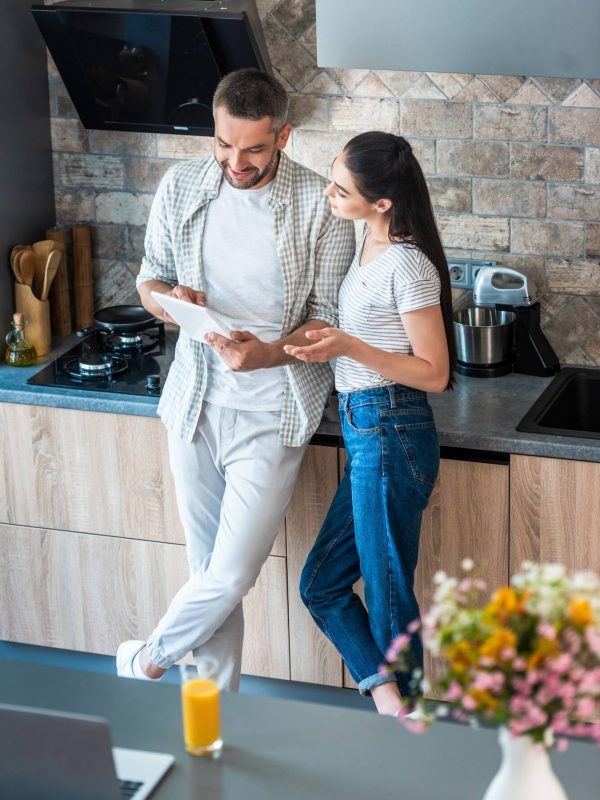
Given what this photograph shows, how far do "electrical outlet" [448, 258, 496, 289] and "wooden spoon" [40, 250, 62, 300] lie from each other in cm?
114

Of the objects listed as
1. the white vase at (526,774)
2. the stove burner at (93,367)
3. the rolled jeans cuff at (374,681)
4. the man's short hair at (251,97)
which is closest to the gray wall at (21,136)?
the stove burner at (93,367)

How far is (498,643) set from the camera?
129 cm

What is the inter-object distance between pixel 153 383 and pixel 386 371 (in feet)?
2.81

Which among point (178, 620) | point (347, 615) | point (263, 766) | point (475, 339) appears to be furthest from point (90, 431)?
point (263, 766)

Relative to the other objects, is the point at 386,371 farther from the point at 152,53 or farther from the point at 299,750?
the point at 152,53

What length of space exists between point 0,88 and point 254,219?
104cm

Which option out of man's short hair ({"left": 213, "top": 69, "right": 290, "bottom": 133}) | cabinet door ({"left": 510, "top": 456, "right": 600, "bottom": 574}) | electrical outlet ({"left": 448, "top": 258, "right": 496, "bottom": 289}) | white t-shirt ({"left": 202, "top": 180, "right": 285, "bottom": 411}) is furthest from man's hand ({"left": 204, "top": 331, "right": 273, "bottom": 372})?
electrical outlet ({"left": 448, "top": 258, "right": 496, "bottom": 289})

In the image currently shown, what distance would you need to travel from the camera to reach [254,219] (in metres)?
2.85

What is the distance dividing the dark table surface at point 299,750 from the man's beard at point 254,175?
1271mm

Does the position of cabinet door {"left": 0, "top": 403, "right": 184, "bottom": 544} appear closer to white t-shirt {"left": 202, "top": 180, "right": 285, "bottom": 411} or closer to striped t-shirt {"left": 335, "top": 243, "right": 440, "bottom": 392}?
white t-shirt {"left": 202, "top": 180, "right": 285, "bottom": 411}

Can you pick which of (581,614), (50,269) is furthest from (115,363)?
(581,614)

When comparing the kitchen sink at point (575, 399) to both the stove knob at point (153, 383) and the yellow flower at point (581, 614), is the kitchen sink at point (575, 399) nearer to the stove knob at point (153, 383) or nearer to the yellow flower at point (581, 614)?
the stove knob at point (153, 383)

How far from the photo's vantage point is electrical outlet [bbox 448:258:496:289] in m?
3.45

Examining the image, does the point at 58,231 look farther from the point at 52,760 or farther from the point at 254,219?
the point at 52,760
